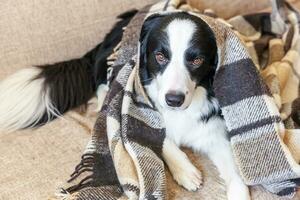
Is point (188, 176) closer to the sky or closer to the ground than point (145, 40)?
closer to the ground

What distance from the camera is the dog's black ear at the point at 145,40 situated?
1.31 meters

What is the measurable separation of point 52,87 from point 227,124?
560 mm

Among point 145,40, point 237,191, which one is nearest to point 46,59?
point 145,40

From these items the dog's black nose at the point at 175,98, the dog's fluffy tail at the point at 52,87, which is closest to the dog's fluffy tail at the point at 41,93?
the dog's fluffy tail at the point at 52,87

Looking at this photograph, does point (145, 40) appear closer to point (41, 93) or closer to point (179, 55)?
point (179, 55)

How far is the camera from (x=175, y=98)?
1.17 m

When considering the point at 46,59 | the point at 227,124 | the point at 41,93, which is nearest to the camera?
the point at 227,124

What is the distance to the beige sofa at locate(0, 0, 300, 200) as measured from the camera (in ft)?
4.09

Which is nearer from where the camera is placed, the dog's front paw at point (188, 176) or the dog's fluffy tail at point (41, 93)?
the dog's front paw at point (188, 176)

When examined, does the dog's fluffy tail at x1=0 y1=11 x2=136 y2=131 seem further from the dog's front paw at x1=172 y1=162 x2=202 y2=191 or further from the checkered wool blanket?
the dog's front paw at x1=172 y1=162 x2=202 y2=191

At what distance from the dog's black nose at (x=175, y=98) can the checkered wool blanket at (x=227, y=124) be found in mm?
158

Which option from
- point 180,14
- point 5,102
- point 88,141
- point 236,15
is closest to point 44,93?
point 5,102

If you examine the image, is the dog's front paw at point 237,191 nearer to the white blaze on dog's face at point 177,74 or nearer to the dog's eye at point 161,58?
the white blaze on dog's face at point 177,74

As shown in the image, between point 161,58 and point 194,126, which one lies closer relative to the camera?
point 161,58
